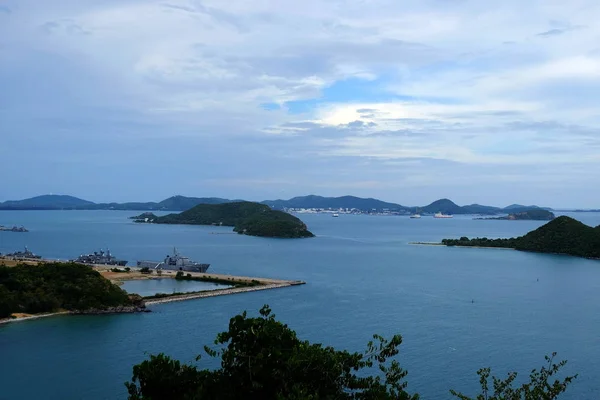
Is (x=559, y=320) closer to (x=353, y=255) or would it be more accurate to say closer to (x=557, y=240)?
(x=353, y=255)

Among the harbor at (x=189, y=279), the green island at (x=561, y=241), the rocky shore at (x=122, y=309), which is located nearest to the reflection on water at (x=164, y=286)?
the harbor at (x=189, y=279)

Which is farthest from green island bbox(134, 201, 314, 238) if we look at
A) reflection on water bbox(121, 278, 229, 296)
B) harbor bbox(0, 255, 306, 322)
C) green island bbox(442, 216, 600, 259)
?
reflection on water bbox(121, 278, 229, 296)

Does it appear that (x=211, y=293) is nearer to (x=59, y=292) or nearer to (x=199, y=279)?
(x=199, y=279)

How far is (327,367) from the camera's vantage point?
936 centimetres

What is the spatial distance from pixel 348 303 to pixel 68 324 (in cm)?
1386

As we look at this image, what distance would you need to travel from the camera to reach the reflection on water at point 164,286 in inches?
1332

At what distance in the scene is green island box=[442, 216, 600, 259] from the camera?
5969cm

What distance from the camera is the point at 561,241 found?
6306 cm

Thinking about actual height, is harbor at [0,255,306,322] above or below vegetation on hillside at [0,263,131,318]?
below

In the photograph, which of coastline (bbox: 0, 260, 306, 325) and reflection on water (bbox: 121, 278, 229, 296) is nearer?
coastline (bbox: 0, 260, 306, 325)

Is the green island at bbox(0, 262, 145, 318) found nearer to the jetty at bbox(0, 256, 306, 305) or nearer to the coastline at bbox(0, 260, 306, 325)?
the coastline at bbox(0, 260, 306, 325)

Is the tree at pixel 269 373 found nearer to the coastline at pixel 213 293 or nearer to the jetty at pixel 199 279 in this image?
the coastline at pixel 213 293

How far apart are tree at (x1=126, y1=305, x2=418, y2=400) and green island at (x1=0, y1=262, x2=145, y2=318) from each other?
56.9 ft

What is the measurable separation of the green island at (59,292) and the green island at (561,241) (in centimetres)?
5009
